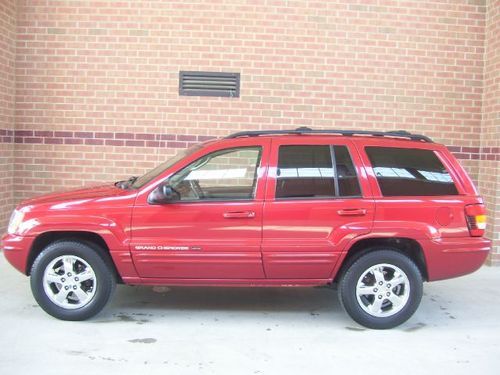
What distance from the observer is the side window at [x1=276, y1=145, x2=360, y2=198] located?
5.21 meters

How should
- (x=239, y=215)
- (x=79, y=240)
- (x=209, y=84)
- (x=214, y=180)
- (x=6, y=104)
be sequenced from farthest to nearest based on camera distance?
1. (x=209, y=84)
2. (x=6, y=104)
3. (x=214, y=180)
4. (x=79, y=240)
5. (x=239, y=215)

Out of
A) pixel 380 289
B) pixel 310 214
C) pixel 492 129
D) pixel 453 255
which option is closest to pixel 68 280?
pixel 310 214

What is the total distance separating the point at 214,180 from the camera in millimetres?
5398

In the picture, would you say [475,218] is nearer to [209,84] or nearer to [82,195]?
[82,195]

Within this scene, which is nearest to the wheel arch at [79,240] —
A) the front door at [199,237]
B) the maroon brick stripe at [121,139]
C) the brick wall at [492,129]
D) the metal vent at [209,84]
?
the front door at [199,237]

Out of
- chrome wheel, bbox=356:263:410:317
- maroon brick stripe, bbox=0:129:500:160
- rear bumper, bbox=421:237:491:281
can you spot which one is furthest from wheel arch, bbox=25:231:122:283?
maroon brick stripe, bbox=0:129:500:160

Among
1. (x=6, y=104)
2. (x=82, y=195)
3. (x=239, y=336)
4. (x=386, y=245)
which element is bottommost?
(x=239, y=336)

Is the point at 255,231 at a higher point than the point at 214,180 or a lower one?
lower

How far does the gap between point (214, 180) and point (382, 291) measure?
6.28ft

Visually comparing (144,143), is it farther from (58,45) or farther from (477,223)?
(477,223)

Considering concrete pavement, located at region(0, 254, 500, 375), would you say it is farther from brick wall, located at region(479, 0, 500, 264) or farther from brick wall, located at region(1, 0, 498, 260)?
brick wall, located at region(1, 0, 498, 260)

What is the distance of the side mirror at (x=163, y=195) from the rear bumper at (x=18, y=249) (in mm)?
1210

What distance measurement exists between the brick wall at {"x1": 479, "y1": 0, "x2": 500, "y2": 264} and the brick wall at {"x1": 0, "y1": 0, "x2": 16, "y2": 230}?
7.04 metres

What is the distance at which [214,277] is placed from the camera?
520 cm
